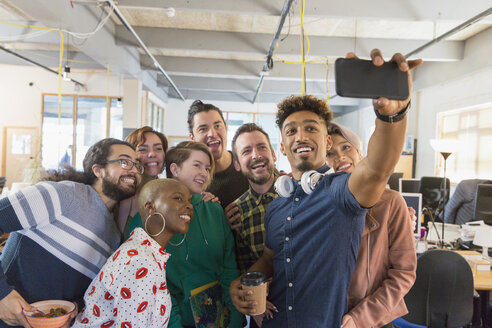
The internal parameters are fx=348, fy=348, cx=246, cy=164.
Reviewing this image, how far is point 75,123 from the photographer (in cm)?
988

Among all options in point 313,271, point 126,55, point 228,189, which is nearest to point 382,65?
point 313,271

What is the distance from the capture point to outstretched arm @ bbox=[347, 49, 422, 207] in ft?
3.06

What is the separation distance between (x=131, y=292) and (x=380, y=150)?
1017 mm

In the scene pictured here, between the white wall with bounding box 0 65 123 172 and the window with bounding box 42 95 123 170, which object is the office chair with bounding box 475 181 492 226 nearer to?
the window with bounding box 42 95 123 170

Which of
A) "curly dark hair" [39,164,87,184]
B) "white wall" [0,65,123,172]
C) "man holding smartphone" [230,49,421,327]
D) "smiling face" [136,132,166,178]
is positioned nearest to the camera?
"man holding smartphone" [230,49,421,327]

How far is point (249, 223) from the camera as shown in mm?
1933

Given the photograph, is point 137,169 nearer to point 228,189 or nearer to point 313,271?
point 228,189

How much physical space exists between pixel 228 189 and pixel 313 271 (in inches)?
49.6

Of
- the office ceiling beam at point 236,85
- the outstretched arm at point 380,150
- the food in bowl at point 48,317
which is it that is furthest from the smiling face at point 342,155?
the office ceiling beam at point 236,85

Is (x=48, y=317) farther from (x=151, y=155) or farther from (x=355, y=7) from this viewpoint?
(x=355, y=7)

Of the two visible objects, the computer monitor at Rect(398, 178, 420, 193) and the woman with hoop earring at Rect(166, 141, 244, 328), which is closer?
the woman with hoop earring at Rect(166, 141, 244, 328)

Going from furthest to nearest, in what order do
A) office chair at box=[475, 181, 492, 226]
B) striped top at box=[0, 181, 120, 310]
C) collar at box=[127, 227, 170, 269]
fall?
office chair at box=[475, 181, 492, 226]
striped top at box=[0, 181, 120, 310]
collar at box=[127, 227, 170, 269]

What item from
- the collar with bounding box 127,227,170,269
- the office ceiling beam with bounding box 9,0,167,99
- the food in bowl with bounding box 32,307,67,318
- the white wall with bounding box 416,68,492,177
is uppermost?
the office ceiling beam with bounding box 9,0,167,99

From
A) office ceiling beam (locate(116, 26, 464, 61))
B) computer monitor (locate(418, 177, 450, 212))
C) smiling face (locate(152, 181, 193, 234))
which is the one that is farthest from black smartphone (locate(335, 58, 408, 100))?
office ceiling beam (locate(116, 26, 464, 61))
